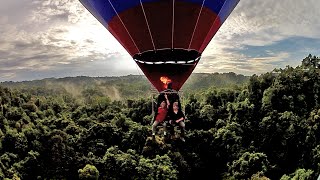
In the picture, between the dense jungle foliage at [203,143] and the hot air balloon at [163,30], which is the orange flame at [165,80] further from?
the dense jungle foliage at [203,143]

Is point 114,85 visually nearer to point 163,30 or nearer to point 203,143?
point 203,143

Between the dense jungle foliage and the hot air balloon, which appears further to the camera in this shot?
the dense jungle foliage

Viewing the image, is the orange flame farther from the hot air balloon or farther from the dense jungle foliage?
the dense jungle foliage

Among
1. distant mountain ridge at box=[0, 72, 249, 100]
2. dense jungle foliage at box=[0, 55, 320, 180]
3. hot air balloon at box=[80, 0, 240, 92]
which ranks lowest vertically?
dense jungle foliage at box=[0, 55, 320, 180]

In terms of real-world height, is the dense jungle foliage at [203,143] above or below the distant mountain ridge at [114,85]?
below

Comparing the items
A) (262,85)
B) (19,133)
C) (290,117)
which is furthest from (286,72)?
(19,133)

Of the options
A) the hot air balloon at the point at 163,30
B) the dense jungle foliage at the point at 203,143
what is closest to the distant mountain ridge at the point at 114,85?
the dense jungle foliage at the point at 203,143

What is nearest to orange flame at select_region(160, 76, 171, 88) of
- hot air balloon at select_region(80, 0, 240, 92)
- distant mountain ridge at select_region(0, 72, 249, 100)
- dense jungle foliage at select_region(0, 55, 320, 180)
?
hot air balloon at select_region(80, 0, 240, 92)

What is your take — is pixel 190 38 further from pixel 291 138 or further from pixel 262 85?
pixel 262 85

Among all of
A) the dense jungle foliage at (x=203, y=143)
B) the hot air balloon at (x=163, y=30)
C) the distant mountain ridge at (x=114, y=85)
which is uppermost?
the hot air balloon at (x=163, y=30)
